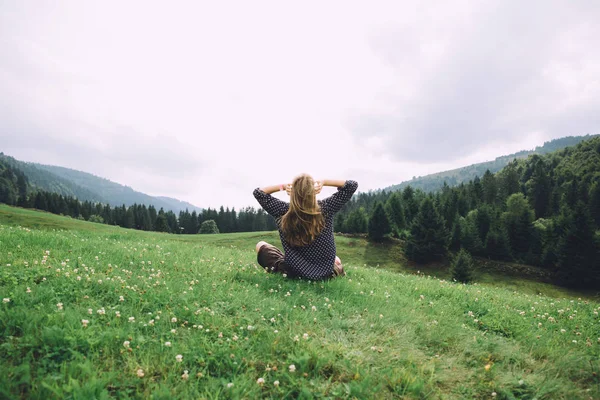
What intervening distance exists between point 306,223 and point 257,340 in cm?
295

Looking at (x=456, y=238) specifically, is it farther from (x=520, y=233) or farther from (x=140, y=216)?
(x=140, y=216)

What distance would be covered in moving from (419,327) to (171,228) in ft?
487

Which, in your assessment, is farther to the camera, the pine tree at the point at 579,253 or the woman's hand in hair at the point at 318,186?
the pine tree at the point at 579,253

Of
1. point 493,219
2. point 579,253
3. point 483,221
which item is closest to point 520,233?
point 493,219

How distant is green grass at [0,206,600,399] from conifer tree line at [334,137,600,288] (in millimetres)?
59859

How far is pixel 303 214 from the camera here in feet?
21.0

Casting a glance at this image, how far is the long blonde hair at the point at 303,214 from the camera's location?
639cm

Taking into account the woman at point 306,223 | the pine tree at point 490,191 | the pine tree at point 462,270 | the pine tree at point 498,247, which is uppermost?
the pine tree at point 490,191

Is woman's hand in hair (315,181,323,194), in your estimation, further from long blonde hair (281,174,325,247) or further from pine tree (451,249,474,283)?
pine tree (451,249,474,283)

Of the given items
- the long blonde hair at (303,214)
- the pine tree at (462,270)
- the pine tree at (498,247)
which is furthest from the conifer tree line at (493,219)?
the long blonde hair at (303,214)

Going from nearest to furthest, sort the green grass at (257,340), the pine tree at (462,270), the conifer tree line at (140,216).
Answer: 1. the green grass at (257,340)
2. the pine tree at (462,270)
3. the conifer tree line at (140,216)

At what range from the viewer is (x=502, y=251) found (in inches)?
2474

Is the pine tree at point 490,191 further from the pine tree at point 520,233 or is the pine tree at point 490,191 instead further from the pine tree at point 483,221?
the pine tree at point 520,233

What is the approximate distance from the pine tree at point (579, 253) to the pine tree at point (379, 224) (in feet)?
108
